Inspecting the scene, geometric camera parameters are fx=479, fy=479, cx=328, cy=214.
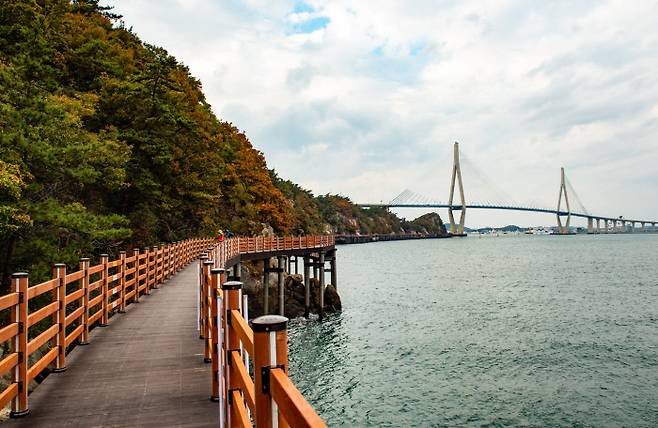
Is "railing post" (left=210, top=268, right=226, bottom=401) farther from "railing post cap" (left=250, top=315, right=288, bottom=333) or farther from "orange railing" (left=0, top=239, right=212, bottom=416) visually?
"railing post cap" (left=250, top=315, right=288, bottom=333)

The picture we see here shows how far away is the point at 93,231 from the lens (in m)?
15.1

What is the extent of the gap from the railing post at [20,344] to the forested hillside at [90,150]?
22.6 ft

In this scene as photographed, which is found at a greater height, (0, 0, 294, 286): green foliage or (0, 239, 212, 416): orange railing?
(0, 0, 294, 286): green foliage

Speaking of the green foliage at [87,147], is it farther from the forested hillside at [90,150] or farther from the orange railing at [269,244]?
the orange railing at [269,244]

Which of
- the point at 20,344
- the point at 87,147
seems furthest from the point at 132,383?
the point at 87,147

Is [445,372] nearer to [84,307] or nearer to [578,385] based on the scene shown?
[578,385]

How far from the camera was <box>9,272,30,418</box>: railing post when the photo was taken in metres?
5.24

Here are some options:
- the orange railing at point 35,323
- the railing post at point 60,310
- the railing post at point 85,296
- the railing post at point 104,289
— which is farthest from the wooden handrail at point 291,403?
the railing post at point 104,289

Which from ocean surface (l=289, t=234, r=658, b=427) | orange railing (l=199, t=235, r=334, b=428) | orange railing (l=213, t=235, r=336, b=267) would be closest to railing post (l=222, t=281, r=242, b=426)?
orange railing (l=199, t=235, r=334, b=428)

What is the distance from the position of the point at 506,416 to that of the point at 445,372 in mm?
4070

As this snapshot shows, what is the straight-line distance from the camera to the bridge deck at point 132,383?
5.21m

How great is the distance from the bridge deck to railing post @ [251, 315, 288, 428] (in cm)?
308

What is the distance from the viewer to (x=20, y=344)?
5332mm

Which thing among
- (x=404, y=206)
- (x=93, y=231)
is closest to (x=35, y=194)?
(x=93, y=231)
